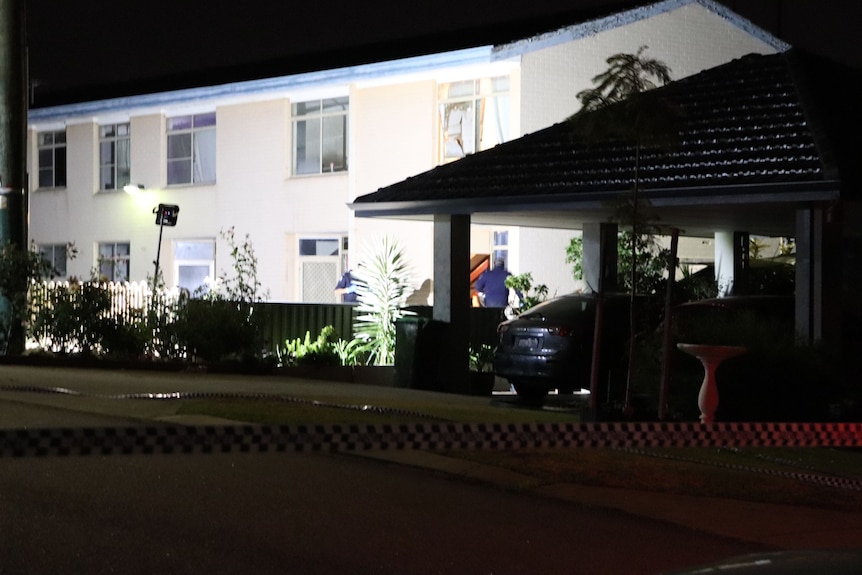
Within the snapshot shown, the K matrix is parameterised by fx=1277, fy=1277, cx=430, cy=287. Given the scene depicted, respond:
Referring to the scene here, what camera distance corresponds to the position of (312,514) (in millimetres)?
8297

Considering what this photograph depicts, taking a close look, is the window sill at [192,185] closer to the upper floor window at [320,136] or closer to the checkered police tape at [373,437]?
the upper floor window at [320,136]

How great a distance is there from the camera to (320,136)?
29281mm

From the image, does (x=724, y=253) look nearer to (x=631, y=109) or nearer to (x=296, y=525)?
(x=631, y=109)

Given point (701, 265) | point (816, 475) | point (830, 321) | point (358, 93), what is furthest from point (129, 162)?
point (816, 475)

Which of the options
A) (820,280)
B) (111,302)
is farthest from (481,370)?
(820,280)

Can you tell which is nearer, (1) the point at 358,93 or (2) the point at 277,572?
(2) the point at 277,572

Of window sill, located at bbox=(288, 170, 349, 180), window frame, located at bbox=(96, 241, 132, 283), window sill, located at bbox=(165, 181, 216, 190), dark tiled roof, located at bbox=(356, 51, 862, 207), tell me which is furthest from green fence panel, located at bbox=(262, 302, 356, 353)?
window frame, located at bbox=(96, 241, 132, 283)

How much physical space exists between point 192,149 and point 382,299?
1218 centimetres

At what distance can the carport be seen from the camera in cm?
1459

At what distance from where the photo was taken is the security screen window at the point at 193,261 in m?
31.7

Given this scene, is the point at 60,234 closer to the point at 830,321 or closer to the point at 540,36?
the point at 540,36

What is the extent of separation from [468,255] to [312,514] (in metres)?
10.5

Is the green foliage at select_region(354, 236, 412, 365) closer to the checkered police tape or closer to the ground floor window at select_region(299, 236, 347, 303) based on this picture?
the ground floor window at select_region(299, 236, 347, 303)

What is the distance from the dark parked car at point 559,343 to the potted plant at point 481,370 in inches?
97.3
